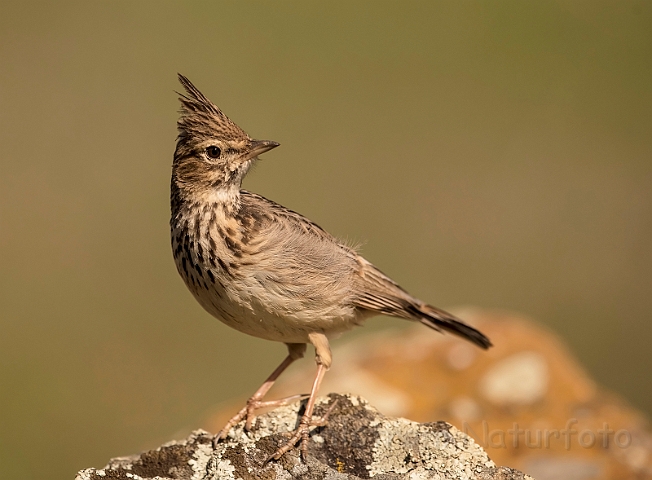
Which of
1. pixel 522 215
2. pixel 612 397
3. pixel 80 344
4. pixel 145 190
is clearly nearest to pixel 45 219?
pixel 145 190

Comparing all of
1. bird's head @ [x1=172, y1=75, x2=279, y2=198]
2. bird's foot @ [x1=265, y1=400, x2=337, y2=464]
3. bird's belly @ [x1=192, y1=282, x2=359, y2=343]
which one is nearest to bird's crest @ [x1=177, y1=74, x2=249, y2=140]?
bird's head @ [x1=172, y1=75, x2=279, y2=198]

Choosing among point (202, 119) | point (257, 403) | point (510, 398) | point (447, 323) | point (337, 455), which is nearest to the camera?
→ point (337, 455)

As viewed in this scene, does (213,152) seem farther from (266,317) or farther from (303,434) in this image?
(303,434)

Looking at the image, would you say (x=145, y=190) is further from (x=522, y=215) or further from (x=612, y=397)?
(x=612, y=397)

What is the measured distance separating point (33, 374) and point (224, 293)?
7.80m

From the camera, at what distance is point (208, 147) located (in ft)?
16.5

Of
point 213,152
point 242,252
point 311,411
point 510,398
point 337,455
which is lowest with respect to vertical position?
point 337,455

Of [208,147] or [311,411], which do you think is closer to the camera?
[311,411]

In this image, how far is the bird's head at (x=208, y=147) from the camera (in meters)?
5.03

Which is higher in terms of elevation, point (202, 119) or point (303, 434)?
point (202, 119)

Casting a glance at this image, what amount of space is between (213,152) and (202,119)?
0.67ft

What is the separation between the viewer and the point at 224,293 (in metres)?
4.86

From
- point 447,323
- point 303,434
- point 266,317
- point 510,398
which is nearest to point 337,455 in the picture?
point 303,434

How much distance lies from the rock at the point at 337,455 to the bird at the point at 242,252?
116mm
